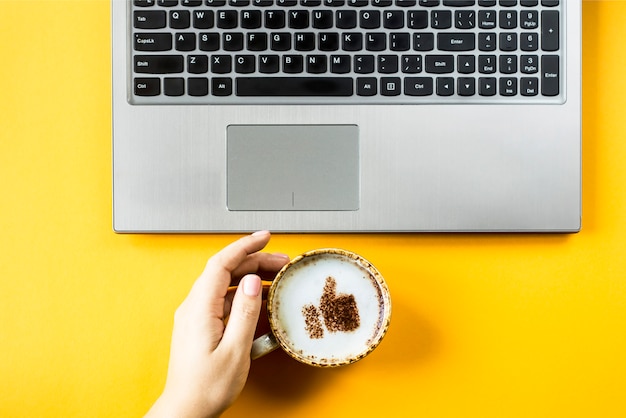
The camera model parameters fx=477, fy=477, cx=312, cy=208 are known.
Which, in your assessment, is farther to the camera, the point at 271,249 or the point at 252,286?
the point at 271,249

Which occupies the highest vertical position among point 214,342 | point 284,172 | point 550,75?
point 550,75

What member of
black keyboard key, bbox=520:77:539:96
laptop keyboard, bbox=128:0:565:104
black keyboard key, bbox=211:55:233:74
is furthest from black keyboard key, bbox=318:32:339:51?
black keyboard key, bbox=520:77:539:96

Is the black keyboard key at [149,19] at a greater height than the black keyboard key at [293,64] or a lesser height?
greater

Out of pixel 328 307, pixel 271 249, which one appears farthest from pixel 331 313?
pixel 271 249

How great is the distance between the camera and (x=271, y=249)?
579 millimetres

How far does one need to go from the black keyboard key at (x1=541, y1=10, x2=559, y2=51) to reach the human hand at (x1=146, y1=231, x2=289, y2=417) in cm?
38

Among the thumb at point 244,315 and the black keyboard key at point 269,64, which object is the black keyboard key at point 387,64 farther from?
the thumb at point 244,315

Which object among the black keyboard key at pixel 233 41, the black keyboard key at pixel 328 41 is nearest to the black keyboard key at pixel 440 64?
the black keyboard key at pixel 328 41

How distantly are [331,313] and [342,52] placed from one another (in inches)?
11.5

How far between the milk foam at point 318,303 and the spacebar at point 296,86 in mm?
186

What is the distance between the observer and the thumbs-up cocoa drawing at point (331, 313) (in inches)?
20.1

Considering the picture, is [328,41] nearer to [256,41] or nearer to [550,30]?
[256,41]

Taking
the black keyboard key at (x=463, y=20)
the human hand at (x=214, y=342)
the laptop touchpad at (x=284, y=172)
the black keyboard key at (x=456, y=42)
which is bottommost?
the human hand at (x=214, y=342)

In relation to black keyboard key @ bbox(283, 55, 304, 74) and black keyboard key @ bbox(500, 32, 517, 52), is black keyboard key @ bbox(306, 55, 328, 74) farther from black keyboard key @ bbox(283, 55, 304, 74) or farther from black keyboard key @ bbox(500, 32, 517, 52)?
black keyboard key @ bbox(500, 32, 517, 52)
